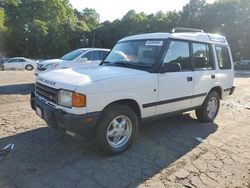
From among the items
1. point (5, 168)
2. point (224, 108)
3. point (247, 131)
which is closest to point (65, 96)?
point (5, 168)

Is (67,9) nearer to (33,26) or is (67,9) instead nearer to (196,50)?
(33,26)

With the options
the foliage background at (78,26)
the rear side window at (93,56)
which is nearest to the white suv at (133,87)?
the rear side window at (93,56)

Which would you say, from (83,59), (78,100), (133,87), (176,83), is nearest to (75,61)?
(83,59)

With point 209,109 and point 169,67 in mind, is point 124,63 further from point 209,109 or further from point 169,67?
point 209,109

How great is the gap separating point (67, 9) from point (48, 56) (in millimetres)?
17160

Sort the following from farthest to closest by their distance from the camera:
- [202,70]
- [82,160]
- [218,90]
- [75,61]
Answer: [75,61]
[218,90]
[202,70]
[82,160]

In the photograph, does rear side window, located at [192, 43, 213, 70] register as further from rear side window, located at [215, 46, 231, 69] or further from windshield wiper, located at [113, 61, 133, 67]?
windshield wiper, located at [113, 61, 133, 67]

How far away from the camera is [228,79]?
7.02 m

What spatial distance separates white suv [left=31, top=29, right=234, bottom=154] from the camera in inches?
161

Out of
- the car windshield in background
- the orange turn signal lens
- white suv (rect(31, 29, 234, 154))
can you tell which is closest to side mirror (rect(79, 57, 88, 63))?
white suv (rect(31, 29, 234, 154))

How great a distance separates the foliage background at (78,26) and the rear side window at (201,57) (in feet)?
134

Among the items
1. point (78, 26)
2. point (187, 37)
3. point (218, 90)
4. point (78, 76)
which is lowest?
point (218, 90)

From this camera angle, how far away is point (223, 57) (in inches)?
271

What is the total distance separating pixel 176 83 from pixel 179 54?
0.60 m
